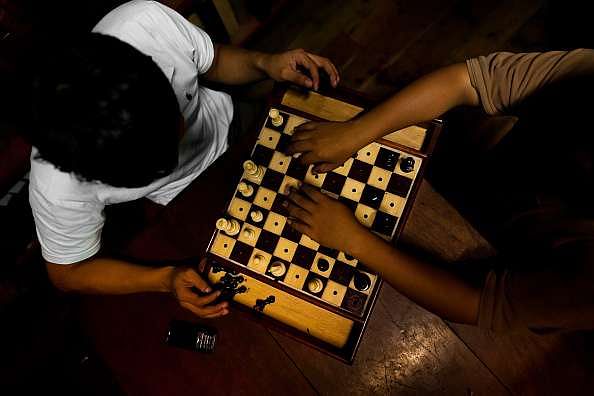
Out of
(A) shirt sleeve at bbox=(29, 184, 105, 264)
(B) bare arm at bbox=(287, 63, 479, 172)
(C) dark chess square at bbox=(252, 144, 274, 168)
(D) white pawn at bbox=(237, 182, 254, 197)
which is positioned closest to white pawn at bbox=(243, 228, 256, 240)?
(D) white pawn at bbox=(237, 182, 254, 197)

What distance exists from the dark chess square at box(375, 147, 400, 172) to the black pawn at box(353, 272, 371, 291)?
0.41 m

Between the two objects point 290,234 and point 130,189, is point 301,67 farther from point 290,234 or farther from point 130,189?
point 130,189

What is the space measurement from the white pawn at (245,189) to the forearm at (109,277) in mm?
400

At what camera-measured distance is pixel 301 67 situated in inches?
58.7

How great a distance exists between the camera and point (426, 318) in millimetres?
1553

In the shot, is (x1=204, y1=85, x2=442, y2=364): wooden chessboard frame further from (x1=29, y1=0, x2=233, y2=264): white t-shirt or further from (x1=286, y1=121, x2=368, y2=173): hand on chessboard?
(x1=29, y1=0, x2=233, y2=264): white t-shirt

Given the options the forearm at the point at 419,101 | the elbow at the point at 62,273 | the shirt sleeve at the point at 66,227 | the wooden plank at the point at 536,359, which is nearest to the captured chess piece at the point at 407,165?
the forearm at the point at 419,101

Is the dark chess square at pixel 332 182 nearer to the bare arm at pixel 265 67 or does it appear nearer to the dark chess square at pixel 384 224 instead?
the dark chess square at pixel 384 224

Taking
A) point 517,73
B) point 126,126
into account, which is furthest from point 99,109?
point 517,73

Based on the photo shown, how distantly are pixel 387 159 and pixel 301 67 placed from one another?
0.51 metres

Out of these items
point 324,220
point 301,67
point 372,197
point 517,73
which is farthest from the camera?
point 301,67

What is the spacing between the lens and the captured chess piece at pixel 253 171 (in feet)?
4.51

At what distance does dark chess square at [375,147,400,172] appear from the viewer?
138 cm

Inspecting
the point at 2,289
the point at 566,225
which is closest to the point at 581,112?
the point at 566,225
